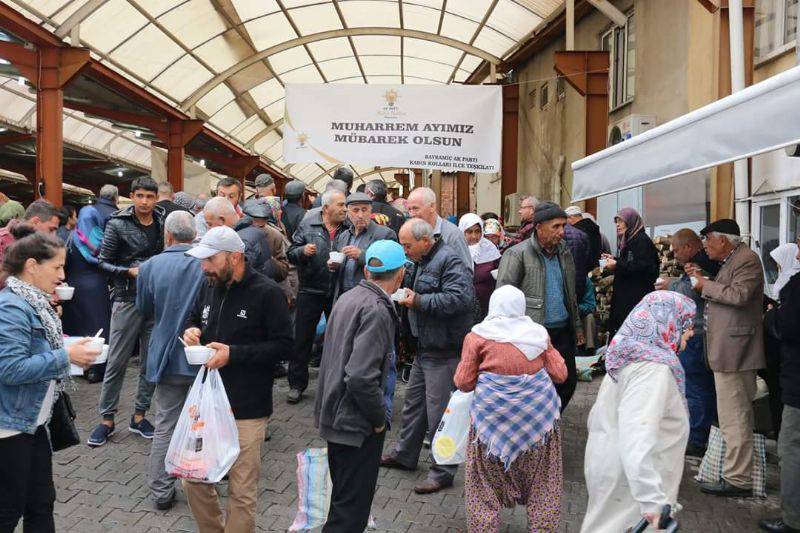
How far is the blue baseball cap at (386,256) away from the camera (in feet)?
12.6

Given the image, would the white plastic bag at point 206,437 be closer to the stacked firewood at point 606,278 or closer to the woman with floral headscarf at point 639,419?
the woman with floral headscarf at point 639,419

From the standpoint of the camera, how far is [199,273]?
4.92 metres

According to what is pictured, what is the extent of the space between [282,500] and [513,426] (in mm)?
1927

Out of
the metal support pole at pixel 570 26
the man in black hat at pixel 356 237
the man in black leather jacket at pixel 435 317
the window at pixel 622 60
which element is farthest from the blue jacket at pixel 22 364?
the window at pixel 622 60

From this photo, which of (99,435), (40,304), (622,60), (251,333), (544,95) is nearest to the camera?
(40,304)

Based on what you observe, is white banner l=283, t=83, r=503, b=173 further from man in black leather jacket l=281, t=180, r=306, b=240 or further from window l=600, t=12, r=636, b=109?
window l=600, t=12, r=636, b=109

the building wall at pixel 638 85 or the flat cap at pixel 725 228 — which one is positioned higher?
the building wall at pixel 638 85

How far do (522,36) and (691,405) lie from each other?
11.1 m

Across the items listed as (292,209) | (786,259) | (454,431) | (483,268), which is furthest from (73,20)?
(786,259)

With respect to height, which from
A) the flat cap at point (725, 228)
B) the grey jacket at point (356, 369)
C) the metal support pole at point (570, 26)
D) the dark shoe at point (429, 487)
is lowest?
the dark shoe at point (429, 487)

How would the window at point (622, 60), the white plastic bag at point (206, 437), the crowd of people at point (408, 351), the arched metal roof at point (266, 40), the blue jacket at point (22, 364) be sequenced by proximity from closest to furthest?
1. the blue jacket at point (22, 364)
2. the crowd of people at point (408, 351)
3. the white plastic bag at point (206, 437)
4. the arched metal roof at point (266, 40)
5. the window at point (622, 60)

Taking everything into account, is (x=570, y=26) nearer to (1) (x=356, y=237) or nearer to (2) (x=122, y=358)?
(1) (x=356, y=237)

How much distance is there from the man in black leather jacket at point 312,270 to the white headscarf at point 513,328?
3.07 meters

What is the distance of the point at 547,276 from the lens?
5500 mm
